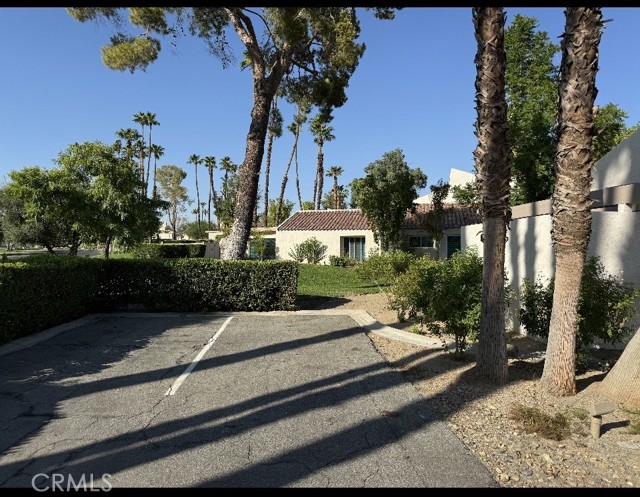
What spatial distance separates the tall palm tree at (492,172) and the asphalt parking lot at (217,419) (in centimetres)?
143

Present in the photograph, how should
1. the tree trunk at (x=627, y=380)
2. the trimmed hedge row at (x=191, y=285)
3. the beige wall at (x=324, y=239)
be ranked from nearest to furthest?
the tree trunk at (x=627, y=380) → the trimmed hedge row at (x=191, y=285) → the beige wall at (x=324, y=239)

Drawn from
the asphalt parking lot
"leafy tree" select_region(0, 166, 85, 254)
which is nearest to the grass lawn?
the asphalt parking lot

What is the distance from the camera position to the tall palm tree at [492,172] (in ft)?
17.9

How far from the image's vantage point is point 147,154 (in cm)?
6181

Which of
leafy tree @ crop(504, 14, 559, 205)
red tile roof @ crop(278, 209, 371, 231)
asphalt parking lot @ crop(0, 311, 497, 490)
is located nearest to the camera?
asphalt parking lot @ crop(0, 311, 497, 490)

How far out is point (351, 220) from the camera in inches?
1245

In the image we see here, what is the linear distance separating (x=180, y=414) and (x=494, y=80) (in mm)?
5813

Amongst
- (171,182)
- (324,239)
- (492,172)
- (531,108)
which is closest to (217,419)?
(492,172)

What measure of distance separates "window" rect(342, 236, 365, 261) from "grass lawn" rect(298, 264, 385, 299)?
3447mm

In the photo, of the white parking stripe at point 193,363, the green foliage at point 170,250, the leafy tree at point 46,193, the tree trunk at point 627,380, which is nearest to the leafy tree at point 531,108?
the tree trunk at point 627,380

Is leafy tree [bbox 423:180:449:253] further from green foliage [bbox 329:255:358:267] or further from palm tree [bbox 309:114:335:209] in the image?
palm tree [bbox 309:114:335:209]

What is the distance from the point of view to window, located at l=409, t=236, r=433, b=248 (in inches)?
1136

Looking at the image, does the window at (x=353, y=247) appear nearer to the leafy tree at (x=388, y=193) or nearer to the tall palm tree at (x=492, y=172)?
the leafy tree at (x=388, y=193)

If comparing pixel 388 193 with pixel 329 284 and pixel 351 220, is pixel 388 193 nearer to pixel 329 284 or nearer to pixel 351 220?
pixel 351 220
